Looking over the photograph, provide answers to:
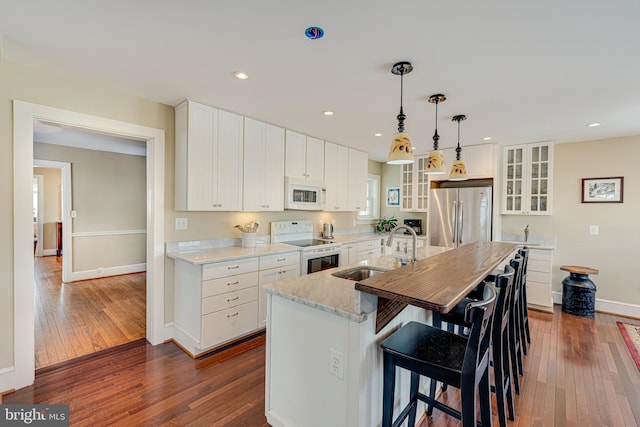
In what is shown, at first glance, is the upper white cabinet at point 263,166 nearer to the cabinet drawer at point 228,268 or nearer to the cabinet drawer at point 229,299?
the cabinet drawer at point 228,268

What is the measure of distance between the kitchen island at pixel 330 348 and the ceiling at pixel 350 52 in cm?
139

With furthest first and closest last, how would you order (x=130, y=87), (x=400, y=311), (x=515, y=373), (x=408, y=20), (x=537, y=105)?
(x=537, y=105) < (x=130, y=87) < (x=515, y=373) < (x=400, y=311) < (x=408, y=20)

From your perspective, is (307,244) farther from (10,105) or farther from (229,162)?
(10,105)

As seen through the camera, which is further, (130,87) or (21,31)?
(130,87)

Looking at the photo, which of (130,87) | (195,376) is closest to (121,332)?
(195,376)

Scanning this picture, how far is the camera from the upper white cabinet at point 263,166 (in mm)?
3355

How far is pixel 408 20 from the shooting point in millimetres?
1568

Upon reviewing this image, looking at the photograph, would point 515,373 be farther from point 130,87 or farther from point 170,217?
point 130,87

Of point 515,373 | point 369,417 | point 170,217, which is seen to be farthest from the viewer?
point 170,217

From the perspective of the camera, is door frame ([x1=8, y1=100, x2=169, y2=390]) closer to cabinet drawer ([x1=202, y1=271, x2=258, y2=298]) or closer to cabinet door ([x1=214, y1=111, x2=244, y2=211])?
cabinet door ([x1=214, y1=111, x2=244, y2=211])

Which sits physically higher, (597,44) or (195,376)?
(597,44)

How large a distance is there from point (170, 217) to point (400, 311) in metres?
2.48

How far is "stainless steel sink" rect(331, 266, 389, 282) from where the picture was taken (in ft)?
7.40

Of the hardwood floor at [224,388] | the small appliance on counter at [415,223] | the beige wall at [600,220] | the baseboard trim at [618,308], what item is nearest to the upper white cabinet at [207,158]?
the hardwood floor at [224,388]
